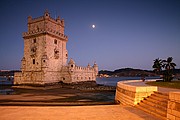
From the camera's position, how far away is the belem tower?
42.2 metres

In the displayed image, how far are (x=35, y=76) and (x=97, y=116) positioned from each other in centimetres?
3741

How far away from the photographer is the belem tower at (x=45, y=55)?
42188 mm

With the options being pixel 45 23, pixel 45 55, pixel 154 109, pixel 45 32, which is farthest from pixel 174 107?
pixel 45 23

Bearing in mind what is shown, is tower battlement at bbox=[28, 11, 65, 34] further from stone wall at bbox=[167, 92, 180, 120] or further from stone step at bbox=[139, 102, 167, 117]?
stone wall at bbox=[167, 92, 180, 120]

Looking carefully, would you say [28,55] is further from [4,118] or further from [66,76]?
[4,118]

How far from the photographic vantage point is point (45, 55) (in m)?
41.7

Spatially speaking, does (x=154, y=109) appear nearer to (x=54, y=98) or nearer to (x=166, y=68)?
(x=54, y=98)

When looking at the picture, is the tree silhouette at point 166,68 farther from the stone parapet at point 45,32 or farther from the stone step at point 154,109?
the stone parapet at point 45,32

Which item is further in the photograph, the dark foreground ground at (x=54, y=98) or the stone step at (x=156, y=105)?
the dark foreground ground at (x=54, y=98)

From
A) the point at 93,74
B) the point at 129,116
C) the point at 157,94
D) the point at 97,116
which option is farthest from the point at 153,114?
the point at 93,74

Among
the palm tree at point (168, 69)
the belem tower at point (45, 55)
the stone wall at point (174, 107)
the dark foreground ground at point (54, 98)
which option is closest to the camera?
the stone wall at point (174, 107)

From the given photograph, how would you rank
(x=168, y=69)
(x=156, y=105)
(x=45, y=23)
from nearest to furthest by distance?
1. (x=156, y=105)
2. (x=168, y=69)
3. (x=45, y=23)

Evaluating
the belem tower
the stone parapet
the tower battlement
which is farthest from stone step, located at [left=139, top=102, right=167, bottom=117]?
the tower battlement

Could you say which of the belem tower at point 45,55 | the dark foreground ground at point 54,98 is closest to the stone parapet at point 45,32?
the belem tower at point 45,55
